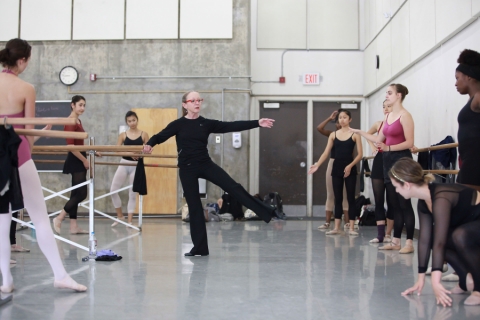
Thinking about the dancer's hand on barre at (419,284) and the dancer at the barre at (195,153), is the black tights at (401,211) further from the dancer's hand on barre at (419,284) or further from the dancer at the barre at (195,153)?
the dancer's hand on barre at (419,284)

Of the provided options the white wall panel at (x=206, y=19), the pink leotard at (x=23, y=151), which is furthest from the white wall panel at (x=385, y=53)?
the pink leotard at (x=23, y=151)

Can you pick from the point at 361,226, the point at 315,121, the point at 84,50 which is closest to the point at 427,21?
the point at 361,226

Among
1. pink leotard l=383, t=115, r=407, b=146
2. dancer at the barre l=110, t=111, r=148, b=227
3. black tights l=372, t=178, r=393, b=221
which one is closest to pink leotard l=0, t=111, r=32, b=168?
pink leotard l=383, t=115, r=407, b=146

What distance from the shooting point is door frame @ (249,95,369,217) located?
34.6 feet

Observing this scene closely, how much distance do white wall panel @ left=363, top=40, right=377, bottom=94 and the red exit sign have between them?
87 cm

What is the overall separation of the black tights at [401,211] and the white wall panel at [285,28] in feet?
18.6

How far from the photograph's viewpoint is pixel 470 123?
3369mm

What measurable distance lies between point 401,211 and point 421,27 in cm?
266

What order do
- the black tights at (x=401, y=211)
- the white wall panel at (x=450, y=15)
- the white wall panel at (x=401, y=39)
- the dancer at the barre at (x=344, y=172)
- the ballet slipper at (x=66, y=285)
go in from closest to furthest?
the ballet slipper at (x=66, y=285)
the black tights at (x=401, y=211)
the white wall panel at (x=450, y=15)
the dancer at the barre at (x=344, y=172)
the white wall panel at (x=401, y=39)

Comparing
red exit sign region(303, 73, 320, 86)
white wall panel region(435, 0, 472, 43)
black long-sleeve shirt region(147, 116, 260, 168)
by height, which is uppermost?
red exit sign region(303, 73, 320, 86)

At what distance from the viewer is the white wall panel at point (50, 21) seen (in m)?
10.1

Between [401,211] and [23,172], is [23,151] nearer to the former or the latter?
[23,172]

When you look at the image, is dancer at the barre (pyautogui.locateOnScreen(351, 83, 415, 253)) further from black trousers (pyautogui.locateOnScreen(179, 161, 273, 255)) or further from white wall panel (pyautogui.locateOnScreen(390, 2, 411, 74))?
white wall panel (pyautogui.locateOnScreen(390, 2, 411, 74))

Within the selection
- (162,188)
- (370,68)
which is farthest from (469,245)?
Result: (162,188)
